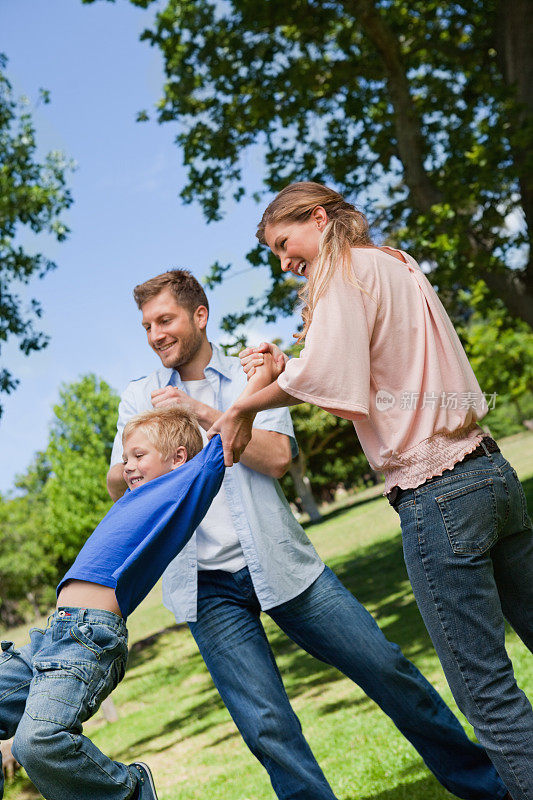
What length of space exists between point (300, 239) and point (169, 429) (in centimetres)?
101

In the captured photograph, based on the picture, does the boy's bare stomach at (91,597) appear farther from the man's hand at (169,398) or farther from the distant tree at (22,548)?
the distant tree at (22,548)

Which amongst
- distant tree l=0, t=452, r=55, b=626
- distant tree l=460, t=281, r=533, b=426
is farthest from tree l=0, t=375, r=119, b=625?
distant tree l=460, t=281, r=533, b=426

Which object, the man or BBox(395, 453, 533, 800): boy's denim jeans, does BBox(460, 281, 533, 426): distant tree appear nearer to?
BBox(395, 453, 533, 800): boy's denim jeans

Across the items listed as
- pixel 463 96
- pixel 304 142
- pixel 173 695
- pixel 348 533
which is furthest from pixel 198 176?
pixel 348 533

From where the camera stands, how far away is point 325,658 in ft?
11.2

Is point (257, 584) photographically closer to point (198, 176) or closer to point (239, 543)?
Result: point (239, 543)

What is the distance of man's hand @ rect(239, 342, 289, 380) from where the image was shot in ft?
9.58

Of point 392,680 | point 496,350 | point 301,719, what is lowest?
point 301,719

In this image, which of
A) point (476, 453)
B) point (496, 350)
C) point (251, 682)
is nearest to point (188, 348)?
point (251, 682)

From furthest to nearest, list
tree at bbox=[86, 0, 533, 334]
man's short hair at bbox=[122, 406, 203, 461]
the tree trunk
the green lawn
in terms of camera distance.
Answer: the tree trunk < tree at bbox=[86, 0, 533, 334] < the green lawn < man's short hair at bbox=[122, 406, 203, 461]

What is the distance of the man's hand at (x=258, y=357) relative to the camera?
115 inches

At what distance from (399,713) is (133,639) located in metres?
16.8

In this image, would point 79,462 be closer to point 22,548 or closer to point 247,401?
point 22,548

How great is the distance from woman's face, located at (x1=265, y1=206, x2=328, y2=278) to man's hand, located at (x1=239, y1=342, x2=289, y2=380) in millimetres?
337
